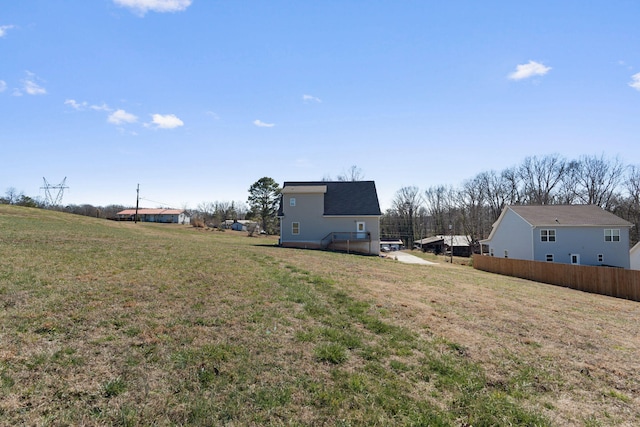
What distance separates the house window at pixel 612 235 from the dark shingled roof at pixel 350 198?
21.1 m

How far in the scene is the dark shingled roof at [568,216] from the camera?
2966 cm

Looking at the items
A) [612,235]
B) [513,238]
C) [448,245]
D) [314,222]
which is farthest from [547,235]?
[448,245]

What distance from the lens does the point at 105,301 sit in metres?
6.67

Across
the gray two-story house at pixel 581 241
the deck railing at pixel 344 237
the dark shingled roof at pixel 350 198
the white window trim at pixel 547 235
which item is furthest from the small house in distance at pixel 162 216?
the white window trim at pixel 547 235

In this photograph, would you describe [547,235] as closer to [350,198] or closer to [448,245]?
[350,198]

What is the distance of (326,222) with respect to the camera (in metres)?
29.0

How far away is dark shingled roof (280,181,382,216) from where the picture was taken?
1143 inches

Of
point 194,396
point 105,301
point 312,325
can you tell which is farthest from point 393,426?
point 105,301

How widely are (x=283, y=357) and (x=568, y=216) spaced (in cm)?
3546

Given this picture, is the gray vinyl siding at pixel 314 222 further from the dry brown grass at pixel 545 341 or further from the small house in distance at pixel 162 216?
the small house in distance at pixel 162 216

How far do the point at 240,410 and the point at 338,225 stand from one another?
2541 cm

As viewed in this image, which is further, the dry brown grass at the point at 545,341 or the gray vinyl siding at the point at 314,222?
the gray vinyl siding at the point at 314,222

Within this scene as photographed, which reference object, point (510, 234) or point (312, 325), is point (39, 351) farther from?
point (510, 234)

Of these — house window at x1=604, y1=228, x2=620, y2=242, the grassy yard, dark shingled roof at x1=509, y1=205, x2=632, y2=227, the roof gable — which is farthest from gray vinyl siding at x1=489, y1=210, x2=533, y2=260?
the roof gable
